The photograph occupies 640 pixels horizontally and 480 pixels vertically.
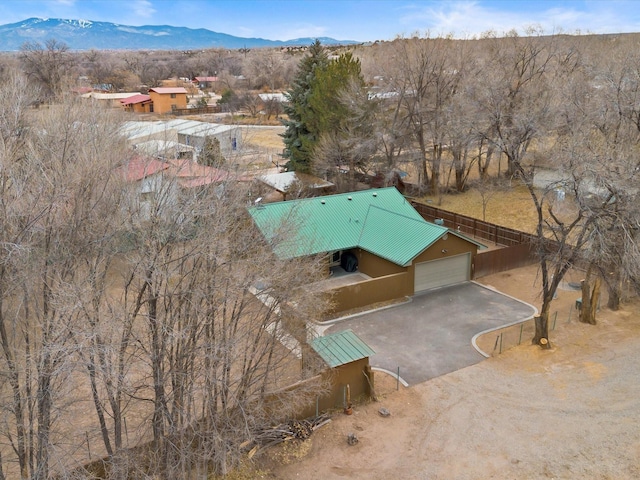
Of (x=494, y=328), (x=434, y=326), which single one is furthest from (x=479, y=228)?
(x=434, y=326)

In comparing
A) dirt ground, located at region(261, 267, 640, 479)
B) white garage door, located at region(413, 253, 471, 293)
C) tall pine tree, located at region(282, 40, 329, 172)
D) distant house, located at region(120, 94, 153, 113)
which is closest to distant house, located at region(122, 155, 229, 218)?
dirt ground, located at region(261, 267, 640, 479)

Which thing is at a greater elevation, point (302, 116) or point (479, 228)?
point (302, 116)

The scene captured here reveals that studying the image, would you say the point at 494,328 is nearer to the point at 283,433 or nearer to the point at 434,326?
the point at 434,326

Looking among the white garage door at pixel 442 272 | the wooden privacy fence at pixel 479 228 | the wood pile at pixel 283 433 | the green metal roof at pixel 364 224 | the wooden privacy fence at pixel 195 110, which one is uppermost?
the wooden privacy fence at pixel 195 110

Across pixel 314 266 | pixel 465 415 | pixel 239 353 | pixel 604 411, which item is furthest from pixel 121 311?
pixel 604 411

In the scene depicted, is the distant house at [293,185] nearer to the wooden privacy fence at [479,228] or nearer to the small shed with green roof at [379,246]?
the small shed with green roof at [379,246]

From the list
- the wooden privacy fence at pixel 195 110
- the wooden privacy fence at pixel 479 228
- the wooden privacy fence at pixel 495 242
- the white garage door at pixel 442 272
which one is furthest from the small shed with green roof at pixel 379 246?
the wooden privacy fence at pixel 195 110
